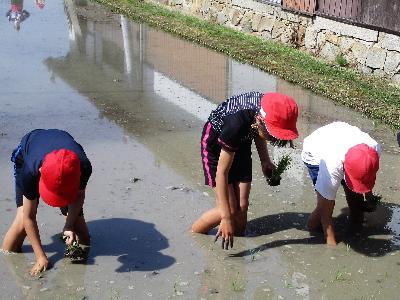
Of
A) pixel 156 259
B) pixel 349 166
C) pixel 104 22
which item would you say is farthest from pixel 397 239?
pixel 104 22

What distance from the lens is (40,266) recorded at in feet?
14.4

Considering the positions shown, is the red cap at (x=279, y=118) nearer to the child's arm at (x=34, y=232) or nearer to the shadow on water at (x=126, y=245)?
the shadow on water at (x=126, y=245)

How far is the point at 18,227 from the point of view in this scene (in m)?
4.56

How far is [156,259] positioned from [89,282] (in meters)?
0.54

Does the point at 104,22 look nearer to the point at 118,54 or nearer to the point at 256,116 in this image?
the point at 118,54

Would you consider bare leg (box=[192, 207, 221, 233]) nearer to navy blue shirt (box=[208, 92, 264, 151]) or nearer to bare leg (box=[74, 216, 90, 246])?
navy blue shirt (box=[208, 92, 264, 151])

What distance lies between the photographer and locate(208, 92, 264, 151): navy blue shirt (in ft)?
14.4

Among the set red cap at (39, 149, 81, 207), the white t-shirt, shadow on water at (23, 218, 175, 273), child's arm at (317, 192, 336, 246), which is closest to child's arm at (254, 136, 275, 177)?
the white t-shirt

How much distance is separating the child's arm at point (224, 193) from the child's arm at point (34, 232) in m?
1.20

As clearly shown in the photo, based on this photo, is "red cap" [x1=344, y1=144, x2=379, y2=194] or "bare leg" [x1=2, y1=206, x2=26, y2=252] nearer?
"red cap" [x1=344, y1=144, x2=379, y2=194]

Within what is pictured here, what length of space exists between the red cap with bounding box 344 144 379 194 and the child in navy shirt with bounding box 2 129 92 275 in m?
1.72

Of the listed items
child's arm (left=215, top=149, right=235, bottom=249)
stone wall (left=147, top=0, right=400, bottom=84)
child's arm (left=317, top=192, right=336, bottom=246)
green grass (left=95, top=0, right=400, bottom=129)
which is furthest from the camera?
stone wall (left=147, top=0, right=400, bottom=84)

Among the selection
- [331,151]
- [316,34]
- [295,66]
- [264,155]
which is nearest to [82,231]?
[264,155]

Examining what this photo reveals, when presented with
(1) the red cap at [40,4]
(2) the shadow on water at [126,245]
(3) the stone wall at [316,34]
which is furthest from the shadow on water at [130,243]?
(1) the red cap at [40,4]
